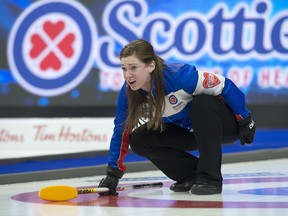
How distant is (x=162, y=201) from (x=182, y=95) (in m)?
0.45

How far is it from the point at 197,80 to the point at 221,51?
4.03 meters

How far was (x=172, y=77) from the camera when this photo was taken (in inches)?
112

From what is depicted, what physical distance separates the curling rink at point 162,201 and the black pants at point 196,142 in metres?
0.11

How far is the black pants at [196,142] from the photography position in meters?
2.84

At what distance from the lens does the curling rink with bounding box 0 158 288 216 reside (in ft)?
7.80

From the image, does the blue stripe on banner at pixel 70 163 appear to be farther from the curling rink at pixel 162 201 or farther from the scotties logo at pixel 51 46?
the scotties logo at pixel 51 46

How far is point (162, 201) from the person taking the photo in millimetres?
2686

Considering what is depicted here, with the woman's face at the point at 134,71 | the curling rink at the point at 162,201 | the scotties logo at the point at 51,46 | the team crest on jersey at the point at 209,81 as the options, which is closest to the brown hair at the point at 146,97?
the woman's face at the point at 134,71

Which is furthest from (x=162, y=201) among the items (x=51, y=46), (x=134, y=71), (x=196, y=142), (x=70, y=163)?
(x=51, y=46)

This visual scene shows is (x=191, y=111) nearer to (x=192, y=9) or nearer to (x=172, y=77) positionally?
(x=172, y=77)

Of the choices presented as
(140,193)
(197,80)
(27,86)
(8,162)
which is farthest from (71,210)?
(27,86)

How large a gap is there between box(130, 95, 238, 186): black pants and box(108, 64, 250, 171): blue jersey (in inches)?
1.5

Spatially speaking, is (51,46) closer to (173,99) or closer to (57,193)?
(173,99)

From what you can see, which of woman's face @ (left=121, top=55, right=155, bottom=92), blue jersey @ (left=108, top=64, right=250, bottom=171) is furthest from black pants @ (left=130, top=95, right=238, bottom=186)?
woman's face @ (left=121, top=55, right=155, bottom=92)
